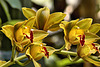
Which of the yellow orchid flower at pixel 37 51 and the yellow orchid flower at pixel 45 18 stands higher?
the yellow orchid flower at pixel 45 18

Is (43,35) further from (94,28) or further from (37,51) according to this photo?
(94,28)

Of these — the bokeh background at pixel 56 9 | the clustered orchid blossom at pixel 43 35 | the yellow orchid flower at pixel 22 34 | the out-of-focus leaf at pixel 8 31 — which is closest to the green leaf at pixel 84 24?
the clustered orchid blossom at pixel 43 35

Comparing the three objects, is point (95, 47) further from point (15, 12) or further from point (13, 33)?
point (15, 12)

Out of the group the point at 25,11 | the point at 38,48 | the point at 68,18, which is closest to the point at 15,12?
the point at 25,11

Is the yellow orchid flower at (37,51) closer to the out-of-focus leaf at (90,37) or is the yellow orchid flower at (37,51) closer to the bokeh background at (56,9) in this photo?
the out-of-focus leaf at (90,37)

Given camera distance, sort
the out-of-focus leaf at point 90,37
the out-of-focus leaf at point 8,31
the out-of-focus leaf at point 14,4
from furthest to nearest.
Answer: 1. the out-of-focus leaf at point 14,4
2. the out-of-focus leaf at point 90,37
3. the out-of-focus leaf at point 8,31

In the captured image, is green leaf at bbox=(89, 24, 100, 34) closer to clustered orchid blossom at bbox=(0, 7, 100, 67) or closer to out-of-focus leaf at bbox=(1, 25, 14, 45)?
clustered orchid blossom at bbox=(0, 7, 100, 67)

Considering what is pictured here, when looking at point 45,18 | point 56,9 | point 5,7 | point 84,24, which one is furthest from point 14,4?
point 56,9
